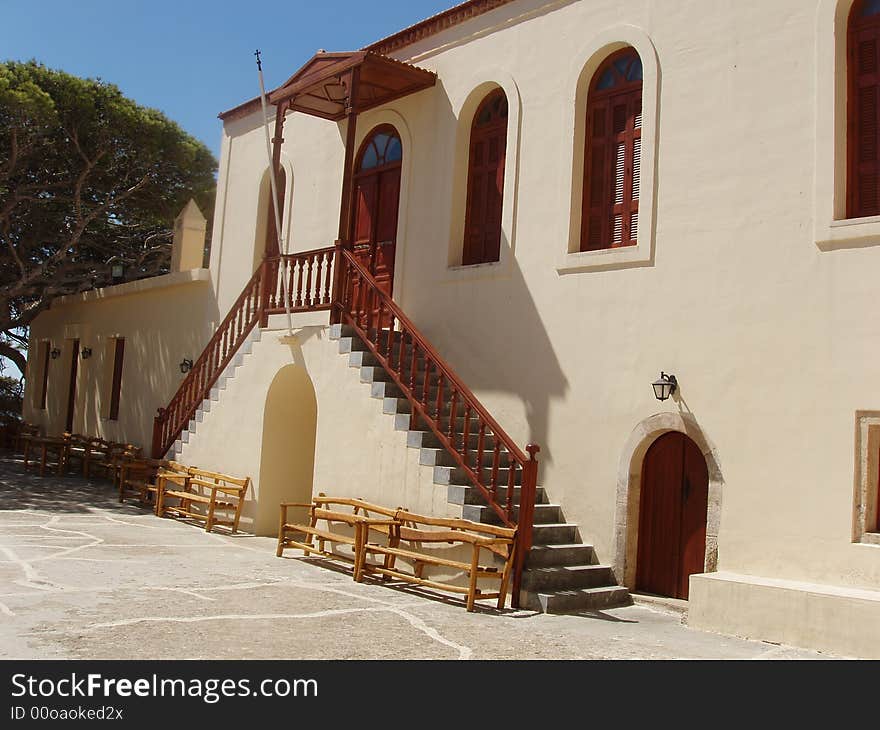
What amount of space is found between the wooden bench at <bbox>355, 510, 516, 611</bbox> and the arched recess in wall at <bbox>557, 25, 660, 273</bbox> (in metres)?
3.16

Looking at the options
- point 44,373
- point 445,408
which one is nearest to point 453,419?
point 445,408

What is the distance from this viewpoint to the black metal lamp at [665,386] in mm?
8648

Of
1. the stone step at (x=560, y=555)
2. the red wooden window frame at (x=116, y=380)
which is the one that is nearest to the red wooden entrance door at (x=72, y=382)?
the red wooden window frame at (x=116, y=380)

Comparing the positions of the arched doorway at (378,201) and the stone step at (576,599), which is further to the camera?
the arched doorway at (378,201)

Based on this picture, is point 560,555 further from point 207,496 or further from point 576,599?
point 207,496

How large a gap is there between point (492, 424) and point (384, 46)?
6799mm

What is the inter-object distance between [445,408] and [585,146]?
133 inches

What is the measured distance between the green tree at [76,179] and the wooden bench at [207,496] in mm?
8445

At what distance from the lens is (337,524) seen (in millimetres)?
10289

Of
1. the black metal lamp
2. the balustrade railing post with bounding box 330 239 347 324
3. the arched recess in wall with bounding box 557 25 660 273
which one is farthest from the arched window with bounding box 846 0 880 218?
the balustrade railing post with bounding box 330 239 347 324

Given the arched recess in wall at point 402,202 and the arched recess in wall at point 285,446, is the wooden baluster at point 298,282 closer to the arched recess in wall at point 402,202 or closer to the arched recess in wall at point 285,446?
the arched recess in wall at point 285,446

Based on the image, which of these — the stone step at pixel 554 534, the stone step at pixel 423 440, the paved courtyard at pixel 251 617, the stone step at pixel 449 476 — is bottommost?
the paved courtyard at pixel 251 617
